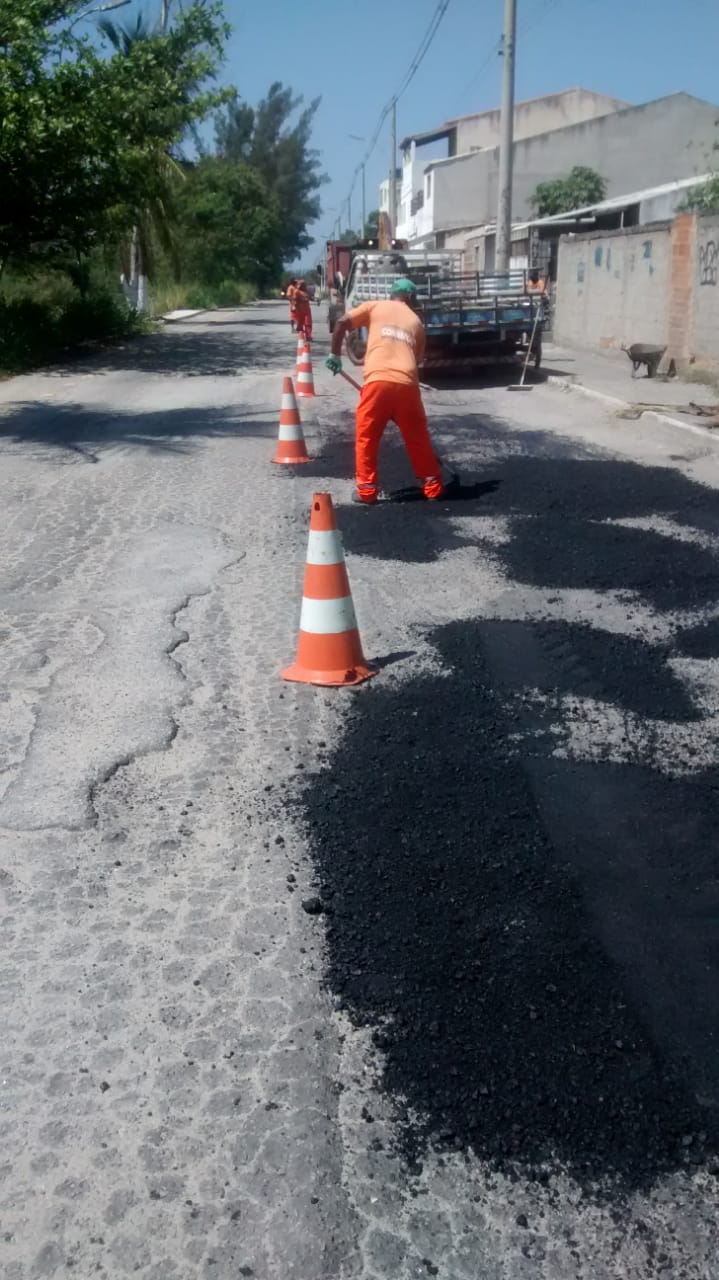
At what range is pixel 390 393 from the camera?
843 centimetres

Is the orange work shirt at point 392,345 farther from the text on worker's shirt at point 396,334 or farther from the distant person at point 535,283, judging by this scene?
the distant person at point 535,283

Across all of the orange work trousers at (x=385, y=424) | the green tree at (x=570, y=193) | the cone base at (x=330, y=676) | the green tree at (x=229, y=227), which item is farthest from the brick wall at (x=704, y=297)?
the green tree at (x=229, y=227)

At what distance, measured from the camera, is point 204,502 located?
9055 mm

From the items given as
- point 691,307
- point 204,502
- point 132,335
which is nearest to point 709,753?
point 204,502

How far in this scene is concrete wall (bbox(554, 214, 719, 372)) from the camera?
658 inches

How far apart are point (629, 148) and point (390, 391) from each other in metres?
45.0

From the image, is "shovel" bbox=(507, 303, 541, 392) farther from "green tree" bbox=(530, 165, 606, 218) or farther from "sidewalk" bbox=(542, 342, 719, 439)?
"green tree" bbox=(530, 165, 606, 218)

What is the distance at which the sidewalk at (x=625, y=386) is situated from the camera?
544 inches

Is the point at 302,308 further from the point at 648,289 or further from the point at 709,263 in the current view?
the point at 709,263

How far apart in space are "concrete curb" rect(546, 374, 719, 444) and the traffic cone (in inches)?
303

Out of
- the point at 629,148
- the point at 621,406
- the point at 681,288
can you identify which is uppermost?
the point at 629,148

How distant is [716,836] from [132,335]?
30040mm

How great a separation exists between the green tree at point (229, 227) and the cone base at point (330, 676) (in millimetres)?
54272

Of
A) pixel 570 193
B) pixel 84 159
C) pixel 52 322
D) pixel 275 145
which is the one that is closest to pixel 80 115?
pixel 84 159
